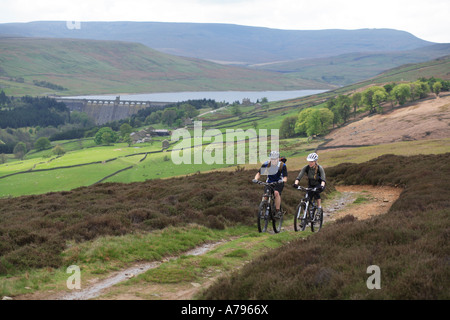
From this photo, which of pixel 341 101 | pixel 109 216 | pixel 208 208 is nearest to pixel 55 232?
pixel 109 216

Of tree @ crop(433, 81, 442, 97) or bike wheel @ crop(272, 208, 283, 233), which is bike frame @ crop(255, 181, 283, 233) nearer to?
bike wheel @ crop(272, 208, 283, 233)

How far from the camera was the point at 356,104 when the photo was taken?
162 meters

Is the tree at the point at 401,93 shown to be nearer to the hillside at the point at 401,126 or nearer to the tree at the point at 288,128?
the hillside at the point at 401,126

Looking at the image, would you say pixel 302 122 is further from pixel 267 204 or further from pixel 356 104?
pixel 267 204

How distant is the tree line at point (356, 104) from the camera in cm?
14165

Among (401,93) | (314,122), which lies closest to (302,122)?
(314,122)

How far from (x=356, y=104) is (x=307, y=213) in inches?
5980

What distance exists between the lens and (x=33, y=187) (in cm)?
10881

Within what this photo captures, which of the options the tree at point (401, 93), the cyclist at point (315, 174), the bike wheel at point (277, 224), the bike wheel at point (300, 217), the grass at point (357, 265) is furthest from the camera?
the tree at point (401, 93)

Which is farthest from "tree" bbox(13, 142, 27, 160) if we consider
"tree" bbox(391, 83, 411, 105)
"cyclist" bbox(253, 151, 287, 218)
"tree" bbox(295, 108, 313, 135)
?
"cyclist" bbox(253, 151, 287, 218)

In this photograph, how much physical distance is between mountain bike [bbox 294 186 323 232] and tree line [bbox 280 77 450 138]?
121301mm

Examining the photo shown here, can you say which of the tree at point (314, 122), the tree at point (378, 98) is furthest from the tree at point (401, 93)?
the tree at point (314, 122)

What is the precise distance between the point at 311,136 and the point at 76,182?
71823 mm

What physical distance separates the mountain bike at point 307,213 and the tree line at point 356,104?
121m
